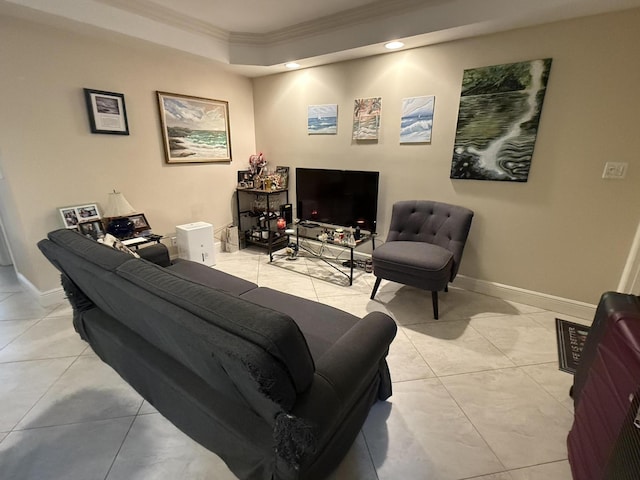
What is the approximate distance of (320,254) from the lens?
363cm

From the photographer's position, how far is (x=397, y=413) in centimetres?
156

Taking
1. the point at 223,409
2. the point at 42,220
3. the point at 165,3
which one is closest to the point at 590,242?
the point at 223,409

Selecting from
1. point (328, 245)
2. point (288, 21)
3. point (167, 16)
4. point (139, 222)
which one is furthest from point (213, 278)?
point (288, 21)

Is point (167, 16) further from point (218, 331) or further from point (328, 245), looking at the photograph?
point (218, 331)

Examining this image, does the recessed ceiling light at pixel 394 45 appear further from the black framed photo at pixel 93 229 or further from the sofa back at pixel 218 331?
the black framed photo at pixel 93 229

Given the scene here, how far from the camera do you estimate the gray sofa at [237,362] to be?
80 cm

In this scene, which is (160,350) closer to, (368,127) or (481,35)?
(368,127)

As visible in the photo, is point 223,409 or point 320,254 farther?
point 320,254

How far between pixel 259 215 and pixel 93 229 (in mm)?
1856

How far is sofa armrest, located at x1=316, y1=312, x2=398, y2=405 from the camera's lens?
3.37ft

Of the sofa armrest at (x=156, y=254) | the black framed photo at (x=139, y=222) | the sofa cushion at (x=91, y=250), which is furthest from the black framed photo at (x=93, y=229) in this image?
the sofa cushion at (x=91, y=250)

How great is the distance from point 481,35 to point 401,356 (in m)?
2.64

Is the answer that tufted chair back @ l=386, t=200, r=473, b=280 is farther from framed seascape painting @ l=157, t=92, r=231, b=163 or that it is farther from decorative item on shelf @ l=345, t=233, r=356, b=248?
framed seascape painting @ l=157, t=92, r=231, b=163

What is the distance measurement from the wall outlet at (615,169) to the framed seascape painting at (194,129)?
3.78 metres
